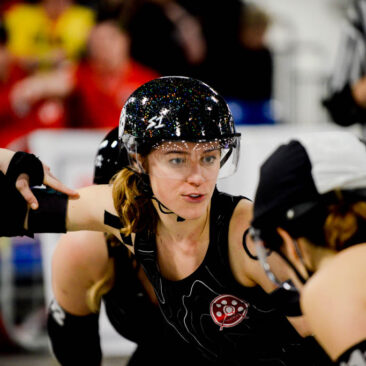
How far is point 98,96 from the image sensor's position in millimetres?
5000

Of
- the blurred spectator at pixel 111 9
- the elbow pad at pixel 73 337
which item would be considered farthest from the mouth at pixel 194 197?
the blurred spectator at pixel 111 9

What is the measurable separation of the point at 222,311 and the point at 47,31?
3.89 metres

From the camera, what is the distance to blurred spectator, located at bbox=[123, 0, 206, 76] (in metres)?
5.39

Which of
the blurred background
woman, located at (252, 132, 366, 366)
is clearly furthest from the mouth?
the blurred background

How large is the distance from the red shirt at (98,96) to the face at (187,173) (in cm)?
330

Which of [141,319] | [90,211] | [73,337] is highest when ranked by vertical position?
[90,211]

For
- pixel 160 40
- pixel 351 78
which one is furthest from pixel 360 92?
pixel 160 40

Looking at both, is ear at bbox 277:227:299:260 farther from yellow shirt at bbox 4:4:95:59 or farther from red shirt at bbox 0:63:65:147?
yellow shirt at bbox 4:4:95:59

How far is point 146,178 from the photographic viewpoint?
6.10ft

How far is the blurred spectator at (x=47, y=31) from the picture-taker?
16.9ft

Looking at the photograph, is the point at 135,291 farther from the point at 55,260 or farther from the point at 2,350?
the point at 2,350

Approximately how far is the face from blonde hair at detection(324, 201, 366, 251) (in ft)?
1.78

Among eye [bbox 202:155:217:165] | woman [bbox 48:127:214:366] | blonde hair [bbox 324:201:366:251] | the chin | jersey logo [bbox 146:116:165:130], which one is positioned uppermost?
jersey logo [bbox 146:116:165:130]

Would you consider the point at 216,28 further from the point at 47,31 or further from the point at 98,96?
the point at 47,31
